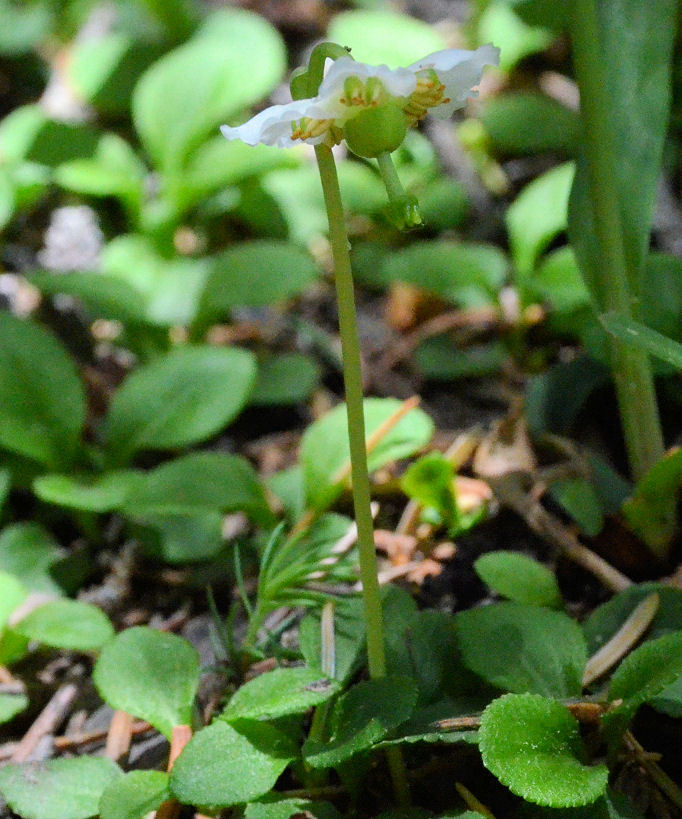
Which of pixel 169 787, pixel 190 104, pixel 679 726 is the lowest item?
pixel 679 726

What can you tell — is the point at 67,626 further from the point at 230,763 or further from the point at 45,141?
the point at 45,141

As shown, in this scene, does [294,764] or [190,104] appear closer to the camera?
[294,764]

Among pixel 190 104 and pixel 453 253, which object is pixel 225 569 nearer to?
pixel 453 253

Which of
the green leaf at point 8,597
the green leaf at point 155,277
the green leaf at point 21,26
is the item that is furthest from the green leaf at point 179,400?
the green leaf at point 21,26

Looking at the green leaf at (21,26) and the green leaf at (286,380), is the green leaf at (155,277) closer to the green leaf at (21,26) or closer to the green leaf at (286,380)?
the green leaf at (286,380)

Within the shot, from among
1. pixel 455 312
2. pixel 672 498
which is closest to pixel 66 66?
pixel 455 312
